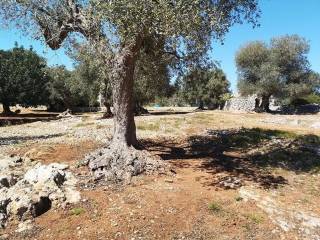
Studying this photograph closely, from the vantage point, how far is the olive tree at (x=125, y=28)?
16797 millimetres

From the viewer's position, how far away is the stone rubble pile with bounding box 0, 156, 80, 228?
13.8 meters

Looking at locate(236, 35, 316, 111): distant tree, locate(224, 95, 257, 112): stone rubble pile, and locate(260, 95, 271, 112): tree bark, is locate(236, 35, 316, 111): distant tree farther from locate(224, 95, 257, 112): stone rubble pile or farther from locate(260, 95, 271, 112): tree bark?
locate(224, 95, 257, 112): stone rubble pile

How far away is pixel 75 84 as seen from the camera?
202ft

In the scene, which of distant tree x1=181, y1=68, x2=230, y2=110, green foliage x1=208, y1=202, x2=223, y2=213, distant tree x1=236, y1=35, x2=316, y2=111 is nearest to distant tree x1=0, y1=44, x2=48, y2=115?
distant tree x1=236, y1=35, x2=316, y2=111

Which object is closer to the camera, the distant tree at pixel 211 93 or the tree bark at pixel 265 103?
the tree bark at pixel 265 103

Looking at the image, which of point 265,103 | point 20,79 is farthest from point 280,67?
point 20,79

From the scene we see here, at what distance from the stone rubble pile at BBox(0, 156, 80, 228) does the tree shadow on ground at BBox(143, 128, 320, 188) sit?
554 centimetres

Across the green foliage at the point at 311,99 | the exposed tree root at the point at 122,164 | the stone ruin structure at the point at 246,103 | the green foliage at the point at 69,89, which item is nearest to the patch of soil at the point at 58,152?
the exposed tree root at the point at 122,164

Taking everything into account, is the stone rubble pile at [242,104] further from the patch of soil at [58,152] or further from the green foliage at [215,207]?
the green foliage at [215,207]

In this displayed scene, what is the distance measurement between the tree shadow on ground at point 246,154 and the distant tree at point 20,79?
142 feet

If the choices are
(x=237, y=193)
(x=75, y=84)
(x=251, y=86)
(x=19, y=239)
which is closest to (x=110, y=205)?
(x=19, y=239)

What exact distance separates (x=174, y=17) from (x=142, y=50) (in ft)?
19.8

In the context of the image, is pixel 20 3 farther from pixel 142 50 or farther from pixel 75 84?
pixel 75 84

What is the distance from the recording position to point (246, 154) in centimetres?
2352
